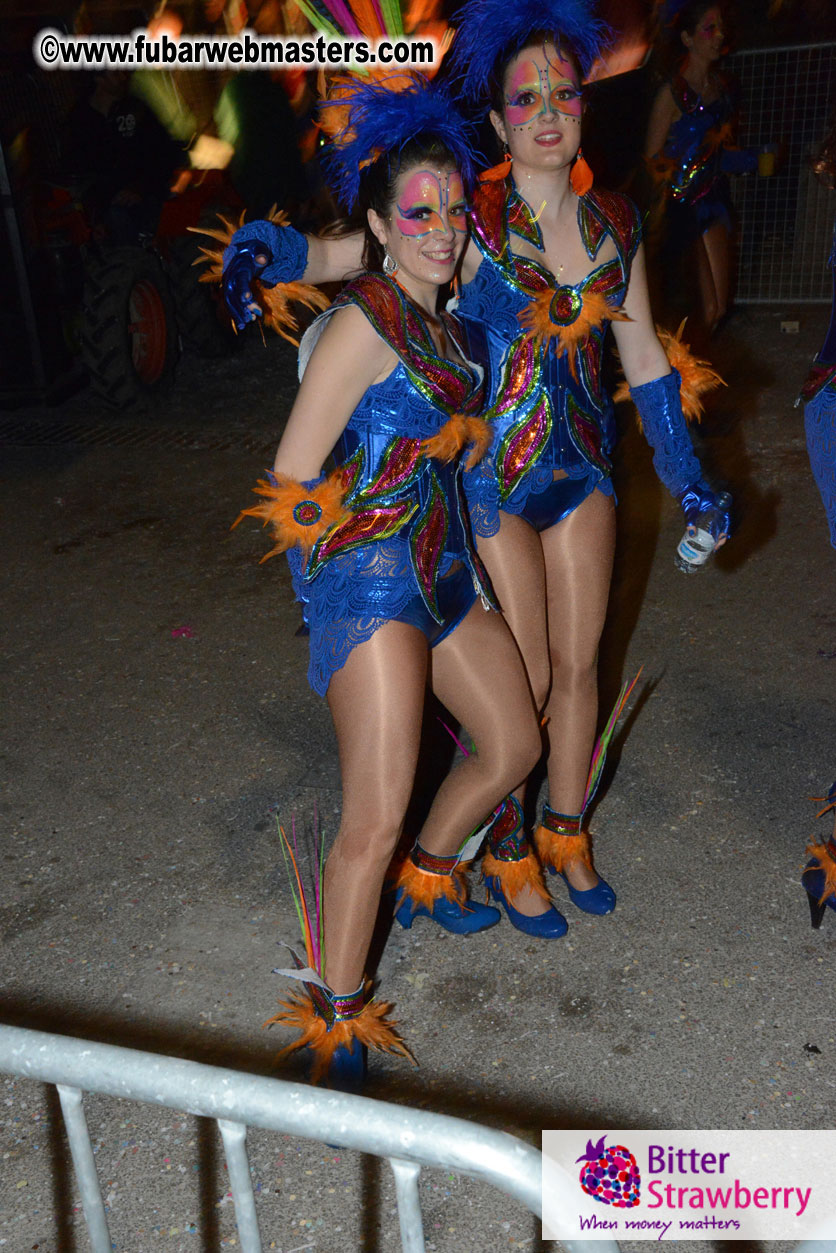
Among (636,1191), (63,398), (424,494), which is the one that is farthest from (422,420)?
(63,398)

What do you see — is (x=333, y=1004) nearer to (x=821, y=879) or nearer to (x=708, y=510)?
(x=821, y=879)

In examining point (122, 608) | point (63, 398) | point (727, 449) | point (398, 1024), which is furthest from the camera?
point (63, 398)

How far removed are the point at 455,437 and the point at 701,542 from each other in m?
0.70

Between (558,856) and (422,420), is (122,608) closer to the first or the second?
(558,856)

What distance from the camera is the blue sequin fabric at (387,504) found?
7.62ft

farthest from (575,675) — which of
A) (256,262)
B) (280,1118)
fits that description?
(280,1118)

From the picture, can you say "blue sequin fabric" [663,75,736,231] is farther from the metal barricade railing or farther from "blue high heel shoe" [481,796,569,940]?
the metal barricade railing

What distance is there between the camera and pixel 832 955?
2.92 metres

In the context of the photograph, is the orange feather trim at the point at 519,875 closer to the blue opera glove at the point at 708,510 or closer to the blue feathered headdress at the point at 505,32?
the blue opera glove at the point at 708,510

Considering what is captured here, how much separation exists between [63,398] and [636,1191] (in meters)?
7.53

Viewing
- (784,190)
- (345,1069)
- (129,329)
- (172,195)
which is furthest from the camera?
(784,190)

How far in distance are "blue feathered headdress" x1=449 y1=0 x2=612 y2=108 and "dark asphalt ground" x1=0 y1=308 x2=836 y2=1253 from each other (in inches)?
83.8

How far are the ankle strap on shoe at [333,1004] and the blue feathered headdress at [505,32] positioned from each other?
2023 mm

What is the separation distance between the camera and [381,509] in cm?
238
